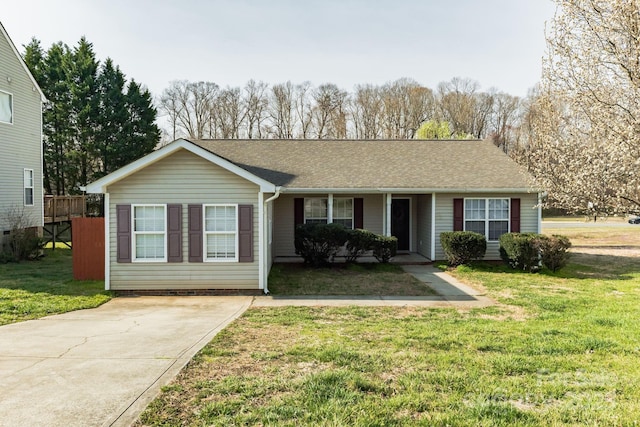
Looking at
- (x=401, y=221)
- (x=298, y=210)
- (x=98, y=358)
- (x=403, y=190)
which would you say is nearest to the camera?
(x=98, y=358)

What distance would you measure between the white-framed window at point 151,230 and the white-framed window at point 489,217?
9.93 meters

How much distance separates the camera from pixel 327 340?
6723mm

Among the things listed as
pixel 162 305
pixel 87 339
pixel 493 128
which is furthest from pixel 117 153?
pixel 493 128

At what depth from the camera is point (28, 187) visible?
762 inches

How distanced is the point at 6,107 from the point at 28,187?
340cm

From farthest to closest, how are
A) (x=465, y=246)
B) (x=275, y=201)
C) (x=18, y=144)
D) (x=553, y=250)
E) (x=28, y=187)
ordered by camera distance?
(x=28, y=187) < (x=18, y=144) < (x=275, y=201) < (x=465, y=246) < (x=553, y=250)

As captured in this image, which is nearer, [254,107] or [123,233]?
[123,233]

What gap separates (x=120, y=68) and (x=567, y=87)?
33.4 metres

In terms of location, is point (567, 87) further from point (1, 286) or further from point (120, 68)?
point (120, 68)

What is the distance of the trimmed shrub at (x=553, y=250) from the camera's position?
13.3 m

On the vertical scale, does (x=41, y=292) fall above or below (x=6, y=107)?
below

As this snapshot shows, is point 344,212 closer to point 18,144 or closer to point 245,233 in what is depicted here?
point 245,233

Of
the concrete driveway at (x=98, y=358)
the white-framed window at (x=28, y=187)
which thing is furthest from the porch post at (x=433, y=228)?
the white-framed window at (x=28, y=187)

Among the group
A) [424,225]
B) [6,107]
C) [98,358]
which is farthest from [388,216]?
[6,107]
